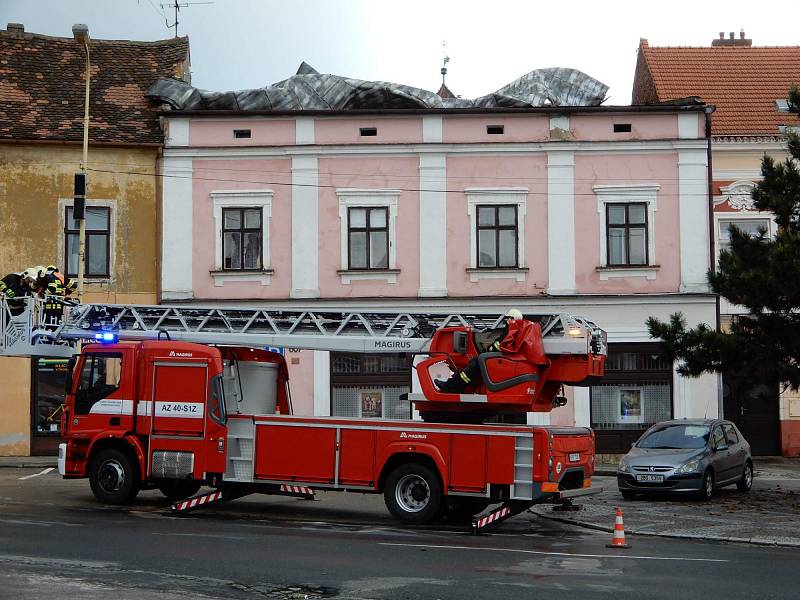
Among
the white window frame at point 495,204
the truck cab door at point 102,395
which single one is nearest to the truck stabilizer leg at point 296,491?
the truck cab door at point 102,395

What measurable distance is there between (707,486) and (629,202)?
426 inches

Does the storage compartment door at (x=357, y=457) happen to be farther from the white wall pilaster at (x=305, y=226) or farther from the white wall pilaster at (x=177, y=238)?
the white wall pilaster at (x=177, y=238)

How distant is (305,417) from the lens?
690 inches

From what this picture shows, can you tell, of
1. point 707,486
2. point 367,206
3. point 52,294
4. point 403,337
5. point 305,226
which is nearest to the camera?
point 403,337

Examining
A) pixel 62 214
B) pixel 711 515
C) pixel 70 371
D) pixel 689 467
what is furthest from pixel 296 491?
pixel 62 214

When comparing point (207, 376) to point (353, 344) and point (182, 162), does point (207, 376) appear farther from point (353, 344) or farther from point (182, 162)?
point (182, 162)

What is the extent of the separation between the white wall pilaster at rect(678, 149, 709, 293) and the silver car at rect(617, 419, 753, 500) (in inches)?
283

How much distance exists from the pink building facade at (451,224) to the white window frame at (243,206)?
0.12 feet

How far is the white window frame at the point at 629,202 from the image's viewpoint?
29594 mm

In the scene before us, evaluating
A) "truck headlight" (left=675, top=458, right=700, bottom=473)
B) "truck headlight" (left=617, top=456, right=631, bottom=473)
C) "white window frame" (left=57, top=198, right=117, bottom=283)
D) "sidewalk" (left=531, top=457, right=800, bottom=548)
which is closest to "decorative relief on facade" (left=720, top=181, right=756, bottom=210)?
"sidewalk" (left=531, top=457, right=800, bottom=548)

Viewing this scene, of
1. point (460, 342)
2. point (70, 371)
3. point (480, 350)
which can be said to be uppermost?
point (460, 342)

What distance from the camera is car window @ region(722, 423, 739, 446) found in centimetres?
2242

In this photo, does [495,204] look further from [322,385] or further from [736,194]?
[736,194]

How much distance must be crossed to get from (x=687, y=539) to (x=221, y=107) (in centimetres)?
1953
